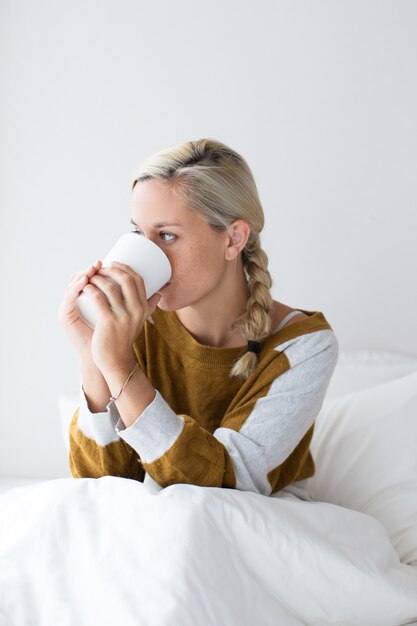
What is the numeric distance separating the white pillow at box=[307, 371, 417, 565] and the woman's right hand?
543mm

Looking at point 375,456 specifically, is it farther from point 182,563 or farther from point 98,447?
point 182,563

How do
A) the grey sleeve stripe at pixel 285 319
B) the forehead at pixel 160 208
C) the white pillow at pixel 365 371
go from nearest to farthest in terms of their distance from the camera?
the forehead at pixel 160 208 → the grey sleeve stripe at pixel 285 319 → the white pillow at pixel 365 371

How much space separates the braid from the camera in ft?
4.46

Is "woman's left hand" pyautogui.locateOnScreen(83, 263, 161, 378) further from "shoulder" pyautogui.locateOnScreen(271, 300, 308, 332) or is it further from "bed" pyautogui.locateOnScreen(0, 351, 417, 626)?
"shoulder" pyautogui.locateOnScreen(271, 300, 308, 332)

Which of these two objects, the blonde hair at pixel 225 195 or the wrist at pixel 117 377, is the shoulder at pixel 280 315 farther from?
the wrist at pixel 117 377

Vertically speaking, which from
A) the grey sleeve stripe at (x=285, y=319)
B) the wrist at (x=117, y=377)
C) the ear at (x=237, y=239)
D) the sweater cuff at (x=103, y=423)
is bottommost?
the sweater cuff at (x=103, y=423)

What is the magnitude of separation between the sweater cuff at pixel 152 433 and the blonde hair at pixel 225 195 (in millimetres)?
215

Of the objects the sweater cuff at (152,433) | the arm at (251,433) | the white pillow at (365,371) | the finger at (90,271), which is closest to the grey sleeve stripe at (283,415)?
the arm at (251,433)

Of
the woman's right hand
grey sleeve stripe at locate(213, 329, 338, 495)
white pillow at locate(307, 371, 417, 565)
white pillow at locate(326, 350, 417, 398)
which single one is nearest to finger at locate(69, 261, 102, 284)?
the woman's right hand

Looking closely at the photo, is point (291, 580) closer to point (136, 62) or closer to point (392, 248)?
point (392, 248)

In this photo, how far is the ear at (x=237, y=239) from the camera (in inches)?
52.8

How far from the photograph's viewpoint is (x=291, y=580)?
1081 mm

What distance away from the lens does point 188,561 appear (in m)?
0.98

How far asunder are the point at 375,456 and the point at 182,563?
645mm
